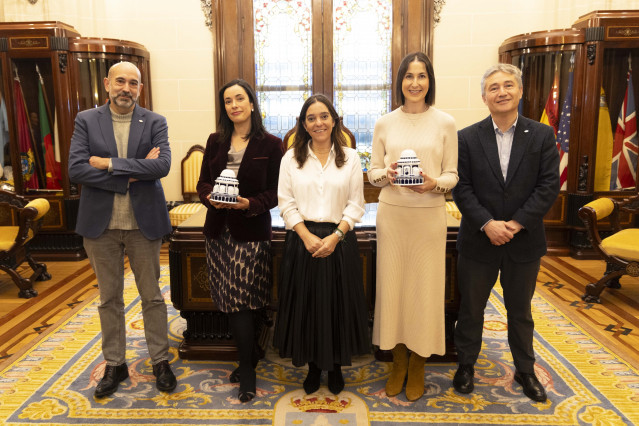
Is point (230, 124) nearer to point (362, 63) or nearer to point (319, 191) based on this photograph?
point (319, 191)

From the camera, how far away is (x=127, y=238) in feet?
8.52

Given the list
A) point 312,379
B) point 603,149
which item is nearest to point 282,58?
point 603,149

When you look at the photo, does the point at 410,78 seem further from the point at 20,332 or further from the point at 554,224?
the point at 554,224

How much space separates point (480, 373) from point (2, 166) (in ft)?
17.2

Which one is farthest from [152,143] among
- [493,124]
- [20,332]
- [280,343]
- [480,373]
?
[480,373]

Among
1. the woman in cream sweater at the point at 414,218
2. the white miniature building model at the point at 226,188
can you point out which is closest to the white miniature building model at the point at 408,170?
the woman in cream sweater at the point at 414,218

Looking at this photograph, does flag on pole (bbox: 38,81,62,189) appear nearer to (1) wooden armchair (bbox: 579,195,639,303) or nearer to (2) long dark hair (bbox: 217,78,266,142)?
(2) long dark hair (bbox: 217,78,266,142)

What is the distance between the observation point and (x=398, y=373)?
268cm

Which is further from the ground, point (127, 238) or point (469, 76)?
point (469, 76)

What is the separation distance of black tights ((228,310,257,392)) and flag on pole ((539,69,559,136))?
415cm

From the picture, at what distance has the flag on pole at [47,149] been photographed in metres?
5.39

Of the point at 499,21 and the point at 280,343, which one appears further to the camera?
the point at 499,21

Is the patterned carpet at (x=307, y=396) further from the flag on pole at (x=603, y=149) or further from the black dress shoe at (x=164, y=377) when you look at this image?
the flag on pole at (x=603, y=149)

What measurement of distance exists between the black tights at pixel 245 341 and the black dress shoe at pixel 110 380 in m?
0.68
